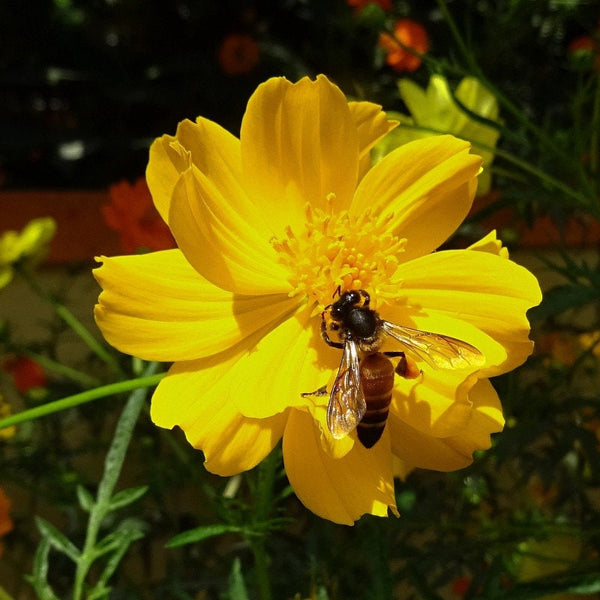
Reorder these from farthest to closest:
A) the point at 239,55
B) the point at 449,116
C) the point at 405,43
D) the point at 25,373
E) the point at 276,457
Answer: the point at 239,55
the point at 405,43
the point at 25,373
the point at 449,116
the point at 276,457

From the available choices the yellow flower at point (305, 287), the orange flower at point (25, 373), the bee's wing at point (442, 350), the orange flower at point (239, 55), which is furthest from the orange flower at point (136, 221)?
the orange flower at point (239, 55)

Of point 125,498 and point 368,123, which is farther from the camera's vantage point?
point 125,498

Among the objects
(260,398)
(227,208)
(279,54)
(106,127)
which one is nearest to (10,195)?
(106,127)

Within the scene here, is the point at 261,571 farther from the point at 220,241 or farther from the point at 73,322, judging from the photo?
the point at 73,322

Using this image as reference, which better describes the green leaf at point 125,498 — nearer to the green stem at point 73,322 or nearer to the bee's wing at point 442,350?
the green stem at point 73,322

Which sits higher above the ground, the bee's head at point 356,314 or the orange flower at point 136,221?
the bee's head at point 356,314

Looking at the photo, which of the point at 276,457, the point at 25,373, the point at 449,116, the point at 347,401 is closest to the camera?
the point at 347,401

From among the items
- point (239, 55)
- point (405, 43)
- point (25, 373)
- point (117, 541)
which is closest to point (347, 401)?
point (117, 541)
